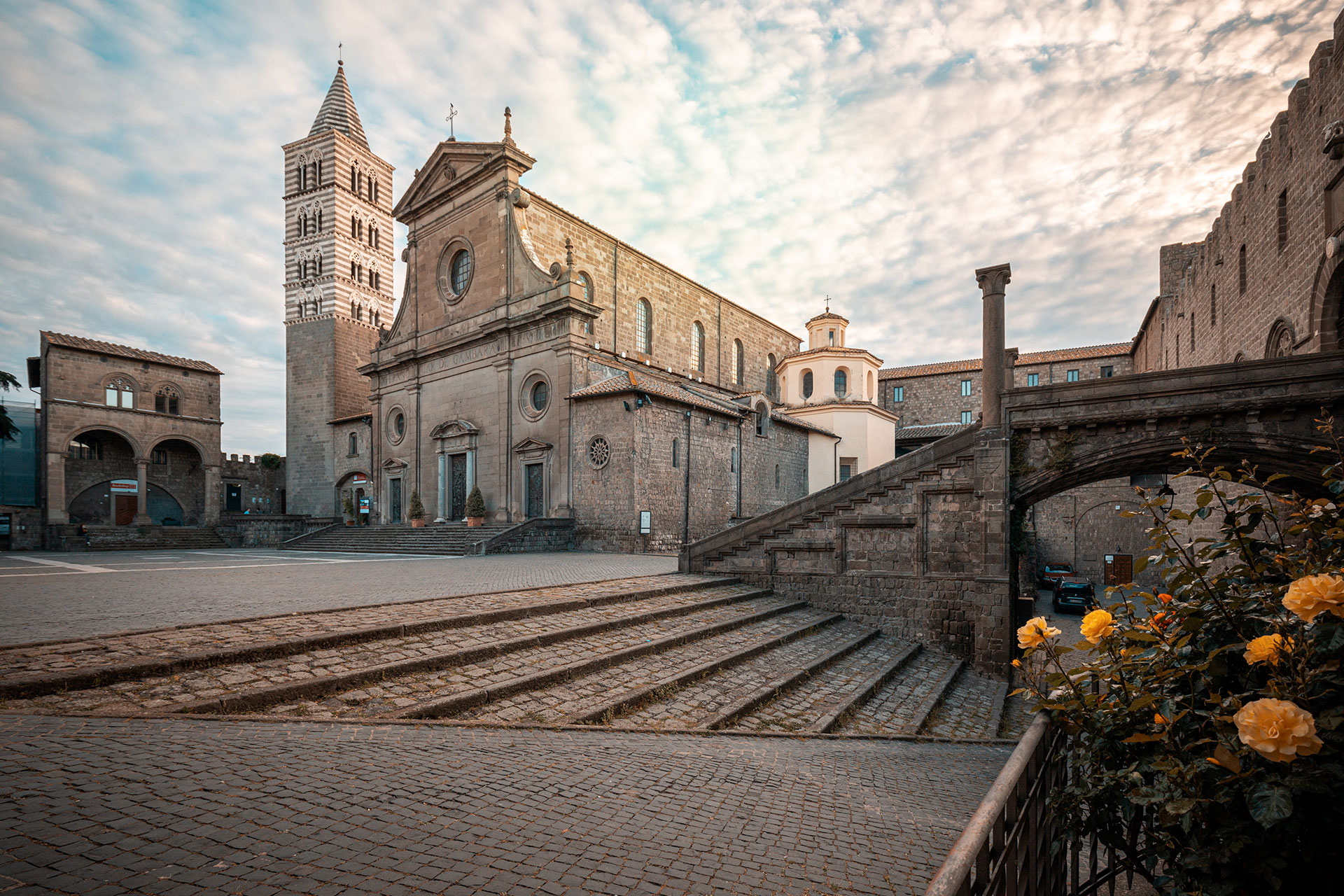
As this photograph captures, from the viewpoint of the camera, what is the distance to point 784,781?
195 inches

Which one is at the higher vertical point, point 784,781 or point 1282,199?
point 1282,199

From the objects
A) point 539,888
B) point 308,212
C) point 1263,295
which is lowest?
point 539,888

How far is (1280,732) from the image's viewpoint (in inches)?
65.3

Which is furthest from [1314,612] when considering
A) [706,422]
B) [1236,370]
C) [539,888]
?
[706,422]

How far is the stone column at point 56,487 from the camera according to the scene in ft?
100

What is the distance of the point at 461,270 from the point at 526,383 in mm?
7638

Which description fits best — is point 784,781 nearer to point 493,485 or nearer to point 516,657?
point 516,657

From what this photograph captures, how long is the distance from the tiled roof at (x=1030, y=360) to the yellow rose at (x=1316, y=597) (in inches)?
1650

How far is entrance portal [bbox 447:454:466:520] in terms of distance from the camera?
83.8 feet

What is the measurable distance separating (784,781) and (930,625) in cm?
979

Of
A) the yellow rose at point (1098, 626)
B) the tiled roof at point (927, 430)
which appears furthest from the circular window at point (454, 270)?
the tiled roof at point (927, 430)

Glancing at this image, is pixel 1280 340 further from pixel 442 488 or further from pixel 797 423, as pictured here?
pixel 442 488

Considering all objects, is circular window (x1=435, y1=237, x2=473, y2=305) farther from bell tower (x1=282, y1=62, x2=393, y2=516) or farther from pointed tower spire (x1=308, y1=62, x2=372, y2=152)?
pointed tower spire (x1=308, y1=62, x2=372, y2=152)

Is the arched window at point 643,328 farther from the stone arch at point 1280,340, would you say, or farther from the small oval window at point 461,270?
the stone arch at point 1280,340
